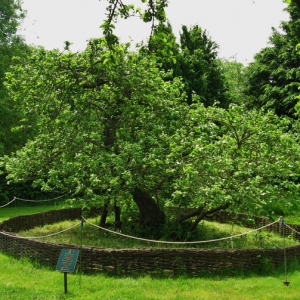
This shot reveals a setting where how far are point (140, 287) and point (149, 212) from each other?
4.66 metres

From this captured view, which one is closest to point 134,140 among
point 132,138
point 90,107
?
point 132,138

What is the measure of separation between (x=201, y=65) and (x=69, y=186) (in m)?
16.2

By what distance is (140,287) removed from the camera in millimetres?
7043

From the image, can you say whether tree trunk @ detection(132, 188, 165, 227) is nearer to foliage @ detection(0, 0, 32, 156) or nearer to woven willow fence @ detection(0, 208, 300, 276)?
woven willow fence @ detection(0, 208, 300, 276)

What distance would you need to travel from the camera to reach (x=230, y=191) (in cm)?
909

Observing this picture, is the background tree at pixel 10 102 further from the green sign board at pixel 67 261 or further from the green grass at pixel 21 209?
the green sign board at pixel 67 261

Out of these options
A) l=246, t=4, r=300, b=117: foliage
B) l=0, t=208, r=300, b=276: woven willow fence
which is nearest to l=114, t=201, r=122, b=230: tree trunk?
l=0, t=208, r=300, b=276: woven willow fence

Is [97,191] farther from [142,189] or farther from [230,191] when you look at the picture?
[230,191]

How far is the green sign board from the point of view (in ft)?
21.8

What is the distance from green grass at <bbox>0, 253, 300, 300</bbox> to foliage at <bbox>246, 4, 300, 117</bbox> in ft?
46.8

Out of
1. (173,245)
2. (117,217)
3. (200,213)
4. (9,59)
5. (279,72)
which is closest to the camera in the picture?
(173,245)

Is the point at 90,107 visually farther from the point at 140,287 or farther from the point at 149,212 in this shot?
the point at 140,287

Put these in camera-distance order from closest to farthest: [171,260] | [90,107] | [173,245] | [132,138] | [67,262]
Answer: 1. [67,262]
2. [171,260]
3. [173,245]
4. [132,138]
5. [90,107]

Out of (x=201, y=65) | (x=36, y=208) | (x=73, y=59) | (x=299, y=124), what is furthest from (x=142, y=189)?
(x=201, y=65)
